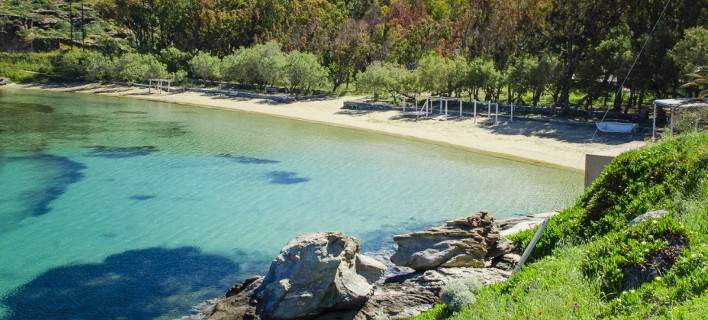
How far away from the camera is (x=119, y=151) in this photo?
39969 mm

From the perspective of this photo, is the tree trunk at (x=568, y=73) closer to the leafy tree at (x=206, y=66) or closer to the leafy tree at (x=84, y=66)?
the leafy tree at (x=206, y=66)

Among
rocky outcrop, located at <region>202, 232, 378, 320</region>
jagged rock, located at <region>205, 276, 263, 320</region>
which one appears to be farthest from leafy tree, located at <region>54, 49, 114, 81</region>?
rocky outcrop, located at <region>202, 232, 378, 320</region>

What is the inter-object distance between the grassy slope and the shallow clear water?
899cm

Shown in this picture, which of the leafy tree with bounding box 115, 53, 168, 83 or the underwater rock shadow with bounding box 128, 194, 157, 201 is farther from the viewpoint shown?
the leafy tree with bounding box 115, 53, 168, 83

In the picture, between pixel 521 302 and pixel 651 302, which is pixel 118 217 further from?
pixel 651 302

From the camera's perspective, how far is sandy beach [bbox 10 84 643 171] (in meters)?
38.0

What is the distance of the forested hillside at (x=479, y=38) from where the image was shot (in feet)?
148

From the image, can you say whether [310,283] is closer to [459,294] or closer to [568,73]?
[459,294]

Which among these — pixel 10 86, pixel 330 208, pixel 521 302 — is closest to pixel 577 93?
pixel 330 208

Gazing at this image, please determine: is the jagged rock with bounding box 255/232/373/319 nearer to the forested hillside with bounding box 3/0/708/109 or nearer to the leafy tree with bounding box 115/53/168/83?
the forested hillside with bounding box 3/0/708/109

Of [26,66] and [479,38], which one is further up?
[479,38]

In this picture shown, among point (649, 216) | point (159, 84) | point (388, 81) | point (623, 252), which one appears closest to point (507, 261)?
point (649, 216)

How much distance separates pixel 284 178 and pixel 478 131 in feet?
62.4

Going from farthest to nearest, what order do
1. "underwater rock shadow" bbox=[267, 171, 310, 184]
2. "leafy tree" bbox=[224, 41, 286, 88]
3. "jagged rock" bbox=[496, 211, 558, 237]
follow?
"leafy tree" bbox=[224, 41, 286, 88]
"underwater rock shadow" bbox=[267, 171, 310, 184]
"jagged rock" bbox=[496, 211, 558, 237]
